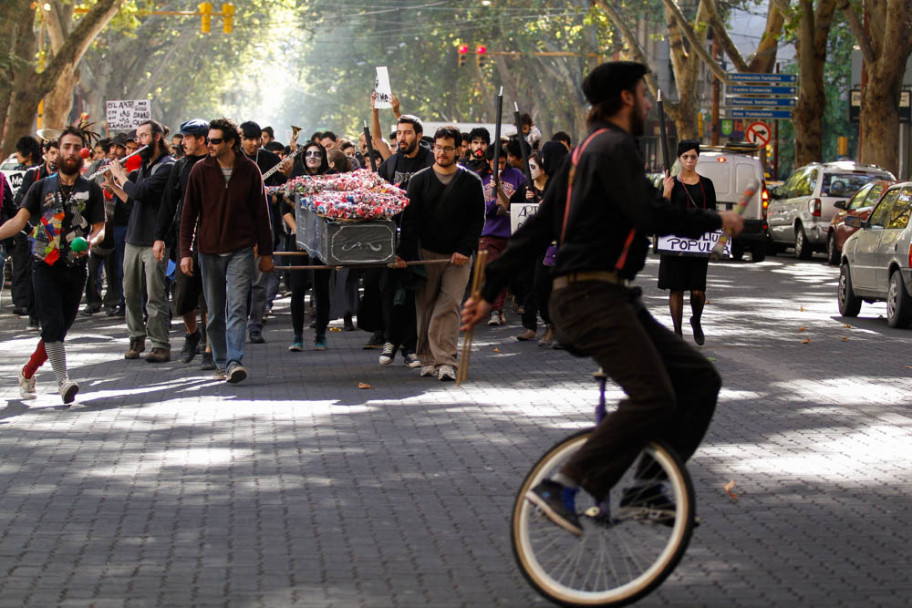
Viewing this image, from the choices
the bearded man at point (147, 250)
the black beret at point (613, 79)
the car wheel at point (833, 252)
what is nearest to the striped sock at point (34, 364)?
the bearded man at point (147, 250)

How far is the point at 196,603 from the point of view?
5.48 m

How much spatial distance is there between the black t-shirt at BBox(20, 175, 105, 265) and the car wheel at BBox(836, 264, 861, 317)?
9732mm

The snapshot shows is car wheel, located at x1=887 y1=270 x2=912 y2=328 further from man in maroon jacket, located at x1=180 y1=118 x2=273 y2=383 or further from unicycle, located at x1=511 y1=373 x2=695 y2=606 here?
unicycle, located at x1=511 y1=373 x2=695 y2=606

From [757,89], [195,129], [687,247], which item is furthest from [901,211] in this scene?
[757,89]

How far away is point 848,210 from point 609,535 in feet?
62.7

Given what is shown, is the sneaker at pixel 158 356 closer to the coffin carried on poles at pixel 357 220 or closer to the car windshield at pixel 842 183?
the coffin carried on poles at pixel 357 220

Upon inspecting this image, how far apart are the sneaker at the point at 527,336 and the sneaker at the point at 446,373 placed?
120 inches

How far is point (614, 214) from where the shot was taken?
541cm

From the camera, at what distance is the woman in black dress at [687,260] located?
1315 centimetres

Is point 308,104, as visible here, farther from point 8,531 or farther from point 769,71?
point 8,531

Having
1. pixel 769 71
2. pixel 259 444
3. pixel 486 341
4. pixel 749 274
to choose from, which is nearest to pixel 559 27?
pixel 769 71

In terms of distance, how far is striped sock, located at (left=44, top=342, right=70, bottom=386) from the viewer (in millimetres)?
10523

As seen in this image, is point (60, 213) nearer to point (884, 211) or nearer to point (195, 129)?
point (195, 129)

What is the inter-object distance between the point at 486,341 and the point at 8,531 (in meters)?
8.49
